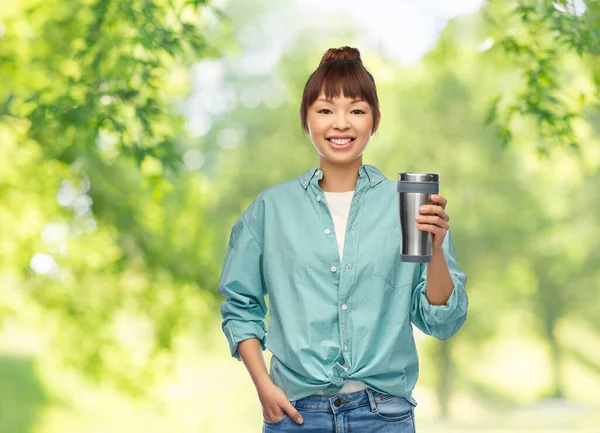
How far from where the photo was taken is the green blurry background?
8.80 m

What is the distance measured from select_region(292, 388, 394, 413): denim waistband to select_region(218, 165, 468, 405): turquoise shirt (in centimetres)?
2

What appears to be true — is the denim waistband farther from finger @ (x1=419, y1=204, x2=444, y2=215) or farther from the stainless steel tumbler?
finger @ (x1=419, y1=204, x2=444, y2=215)

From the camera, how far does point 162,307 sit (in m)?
9.88

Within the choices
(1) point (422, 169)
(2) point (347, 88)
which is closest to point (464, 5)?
(1) point (422, 169)

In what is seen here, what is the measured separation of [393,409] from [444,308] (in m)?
0.26

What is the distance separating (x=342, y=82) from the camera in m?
2.01

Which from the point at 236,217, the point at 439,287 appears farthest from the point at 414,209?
the point at 236,217

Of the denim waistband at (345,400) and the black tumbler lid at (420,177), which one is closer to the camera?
the black tumbler lid at (420,177)

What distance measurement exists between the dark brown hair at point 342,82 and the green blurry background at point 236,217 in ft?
18.1

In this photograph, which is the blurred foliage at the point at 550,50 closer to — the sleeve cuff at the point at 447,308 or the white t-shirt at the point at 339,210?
the white t-shirt at the point at 339,210

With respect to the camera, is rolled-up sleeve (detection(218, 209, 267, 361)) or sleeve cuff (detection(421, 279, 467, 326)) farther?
rolled-up sleeve (detection(218, 209, 267, 361))

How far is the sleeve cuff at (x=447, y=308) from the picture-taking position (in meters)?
1.87

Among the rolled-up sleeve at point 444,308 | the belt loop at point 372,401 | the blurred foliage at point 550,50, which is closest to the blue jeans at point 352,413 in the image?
the belt loop at point 372,401

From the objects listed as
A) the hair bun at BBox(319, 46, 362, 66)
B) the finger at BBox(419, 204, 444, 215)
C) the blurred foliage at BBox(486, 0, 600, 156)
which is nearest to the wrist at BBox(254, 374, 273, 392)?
the finger at BBox(419, 204, 444, 215)
